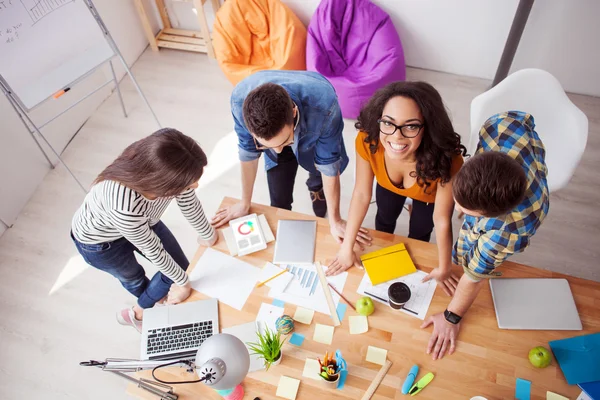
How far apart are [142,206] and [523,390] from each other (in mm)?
1449

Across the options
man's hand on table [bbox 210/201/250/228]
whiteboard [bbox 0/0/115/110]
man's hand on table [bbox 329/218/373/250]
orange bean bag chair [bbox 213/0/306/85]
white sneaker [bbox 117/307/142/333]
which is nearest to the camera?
man's hand on table [bbox 329/218/373/250]

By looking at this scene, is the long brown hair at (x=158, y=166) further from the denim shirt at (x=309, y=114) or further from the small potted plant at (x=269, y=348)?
the small potted plant at (x=269, y=348)

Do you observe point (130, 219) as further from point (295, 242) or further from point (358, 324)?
point (358, 324)

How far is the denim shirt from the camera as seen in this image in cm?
175

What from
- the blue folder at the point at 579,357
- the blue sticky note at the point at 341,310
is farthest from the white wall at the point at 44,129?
the blue folder at the point at 579,357

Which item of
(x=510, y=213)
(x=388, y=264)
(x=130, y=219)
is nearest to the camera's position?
(x=510, y=213)

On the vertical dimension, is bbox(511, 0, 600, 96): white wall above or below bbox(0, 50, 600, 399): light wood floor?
above

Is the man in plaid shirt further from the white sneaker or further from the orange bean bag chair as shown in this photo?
the orange bean bag chair

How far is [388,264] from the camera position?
1.75 meters

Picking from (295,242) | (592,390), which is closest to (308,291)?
(295,242)

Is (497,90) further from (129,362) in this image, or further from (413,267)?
(129,362)

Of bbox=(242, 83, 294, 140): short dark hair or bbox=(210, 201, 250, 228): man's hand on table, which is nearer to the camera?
bbox=(242, 83, 294, 140): short dark hair

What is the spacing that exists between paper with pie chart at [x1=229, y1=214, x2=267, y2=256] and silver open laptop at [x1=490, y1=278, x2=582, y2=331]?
944mm

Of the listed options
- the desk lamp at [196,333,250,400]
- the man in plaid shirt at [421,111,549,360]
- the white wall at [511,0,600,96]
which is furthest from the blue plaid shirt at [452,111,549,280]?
the white wall at [511,0,600,96]
